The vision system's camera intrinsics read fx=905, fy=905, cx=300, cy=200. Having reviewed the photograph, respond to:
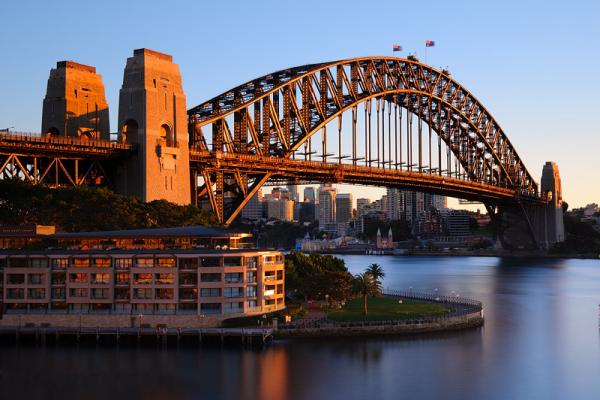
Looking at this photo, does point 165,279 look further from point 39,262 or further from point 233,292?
point 39,262

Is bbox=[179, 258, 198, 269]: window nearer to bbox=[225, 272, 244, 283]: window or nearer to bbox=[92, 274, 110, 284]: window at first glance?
bbox=[225, 272, 244, 283]: window

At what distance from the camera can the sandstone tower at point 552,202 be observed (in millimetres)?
182375

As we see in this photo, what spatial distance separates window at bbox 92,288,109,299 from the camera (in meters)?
62.8

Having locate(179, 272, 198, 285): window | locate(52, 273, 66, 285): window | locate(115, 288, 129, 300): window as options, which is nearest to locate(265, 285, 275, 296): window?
locate(179, 272, 198, 285): window

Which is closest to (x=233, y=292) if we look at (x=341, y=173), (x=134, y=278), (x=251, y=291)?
(x=251, y=291)

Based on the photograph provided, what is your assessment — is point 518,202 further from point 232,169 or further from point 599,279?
point 232,169

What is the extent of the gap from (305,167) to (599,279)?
49169mm

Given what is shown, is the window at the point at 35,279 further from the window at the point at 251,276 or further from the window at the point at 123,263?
the window at the point at 251,276

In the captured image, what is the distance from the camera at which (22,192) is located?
70.2m

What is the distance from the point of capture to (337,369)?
51.3 metres

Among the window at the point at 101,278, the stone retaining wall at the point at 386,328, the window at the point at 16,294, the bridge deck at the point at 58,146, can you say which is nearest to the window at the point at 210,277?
the stone retaining wall at the point at 386,328

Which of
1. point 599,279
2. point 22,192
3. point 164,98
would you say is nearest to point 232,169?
point 164,98

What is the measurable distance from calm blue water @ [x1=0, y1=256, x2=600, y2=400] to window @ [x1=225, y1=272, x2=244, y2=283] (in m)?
6.65

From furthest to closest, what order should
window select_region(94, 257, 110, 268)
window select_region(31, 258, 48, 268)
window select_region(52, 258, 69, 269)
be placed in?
window select_region(31, 258, 48, 268), window select_region(52, 258, 69, 269), window select_region(94, 257, 110, 268)
